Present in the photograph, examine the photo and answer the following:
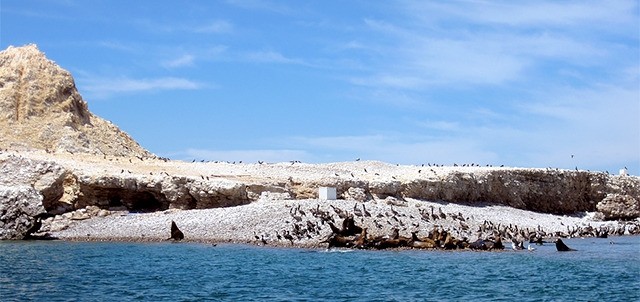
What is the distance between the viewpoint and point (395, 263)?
1298 inches

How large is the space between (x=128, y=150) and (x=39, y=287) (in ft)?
158

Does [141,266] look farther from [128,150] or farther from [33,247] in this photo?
[128,150]

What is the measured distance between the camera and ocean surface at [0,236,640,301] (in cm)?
2475

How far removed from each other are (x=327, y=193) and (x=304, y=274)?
19585mm

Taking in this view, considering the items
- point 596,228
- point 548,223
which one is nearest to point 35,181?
point 548,223

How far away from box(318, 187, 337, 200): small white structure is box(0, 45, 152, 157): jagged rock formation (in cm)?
2477

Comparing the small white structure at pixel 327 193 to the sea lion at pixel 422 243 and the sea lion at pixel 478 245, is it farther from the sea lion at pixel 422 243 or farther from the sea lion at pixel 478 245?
the sea lion at pixel 478 245

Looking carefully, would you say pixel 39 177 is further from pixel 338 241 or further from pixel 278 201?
pixel 338 241

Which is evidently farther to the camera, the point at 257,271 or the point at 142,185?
the point at 142,185

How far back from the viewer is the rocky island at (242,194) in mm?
44531

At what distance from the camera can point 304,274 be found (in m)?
29.4

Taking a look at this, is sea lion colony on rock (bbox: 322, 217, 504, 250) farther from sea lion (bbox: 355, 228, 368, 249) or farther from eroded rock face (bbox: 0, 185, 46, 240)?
eroded rock face (bbox: 0, 185, 46, 240)

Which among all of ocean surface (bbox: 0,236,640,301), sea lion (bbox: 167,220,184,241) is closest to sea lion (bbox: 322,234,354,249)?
ocean surface (bbox: 0,236,640,301)

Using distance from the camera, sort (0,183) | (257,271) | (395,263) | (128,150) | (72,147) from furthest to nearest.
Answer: (128,150), (72,147), (0,183), (395,263), (257,271)
